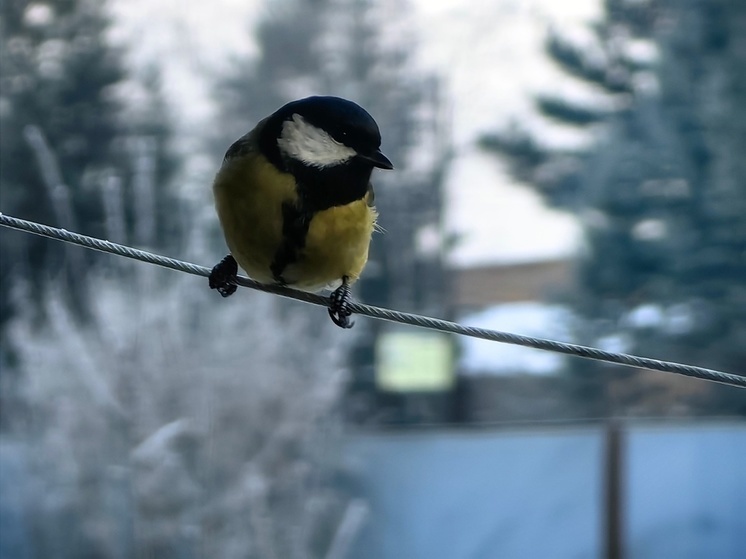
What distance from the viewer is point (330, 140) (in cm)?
105

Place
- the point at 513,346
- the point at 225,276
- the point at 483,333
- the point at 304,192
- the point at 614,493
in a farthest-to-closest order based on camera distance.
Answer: the point at 513,346
the point at 614,493
the point at 225,276
the point at 304,192
the point at 483,333

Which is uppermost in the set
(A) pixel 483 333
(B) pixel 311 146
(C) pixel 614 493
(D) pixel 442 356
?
(D) pixel 442 356

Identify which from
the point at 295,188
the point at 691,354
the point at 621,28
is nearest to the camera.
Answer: the point at 295,188

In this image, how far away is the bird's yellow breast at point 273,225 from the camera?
1.04 m

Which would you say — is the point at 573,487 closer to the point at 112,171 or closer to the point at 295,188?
the point at 112,171

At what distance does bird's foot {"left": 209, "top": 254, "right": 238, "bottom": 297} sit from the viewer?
1156 mm

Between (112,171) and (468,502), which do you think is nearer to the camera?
(468,502)

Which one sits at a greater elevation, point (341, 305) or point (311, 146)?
point (311, 146)

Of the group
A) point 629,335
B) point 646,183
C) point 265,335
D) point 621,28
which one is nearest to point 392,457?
point 265,335

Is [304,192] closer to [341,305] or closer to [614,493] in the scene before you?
[341,305]

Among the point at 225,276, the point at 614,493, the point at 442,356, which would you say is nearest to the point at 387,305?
the point at 442,356

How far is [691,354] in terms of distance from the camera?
10.2ft

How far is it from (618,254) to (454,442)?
97 cm

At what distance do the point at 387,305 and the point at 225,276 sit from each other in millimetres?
1845
